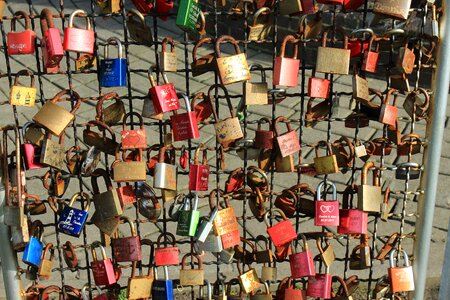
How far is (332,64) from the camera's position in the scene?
214 centimetres

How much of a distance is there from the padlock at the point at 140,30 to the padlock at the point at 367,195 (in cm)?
86

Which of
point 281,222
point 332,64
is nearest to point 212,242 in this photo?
point 281,222

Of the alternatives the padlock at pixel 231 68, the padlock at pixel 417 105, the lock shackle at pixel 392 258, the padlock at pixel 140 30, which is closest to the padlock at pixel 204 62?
the padlock at pixel 231 68

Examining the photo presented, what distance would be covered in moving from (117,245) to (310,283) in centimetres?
72

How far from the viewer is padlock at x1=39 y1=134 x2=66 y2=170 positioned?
2.14m

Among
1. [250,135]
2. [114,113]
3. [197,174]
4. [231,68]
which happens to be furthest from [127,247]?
[250,135]

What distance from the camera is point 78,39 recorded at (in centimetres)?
205

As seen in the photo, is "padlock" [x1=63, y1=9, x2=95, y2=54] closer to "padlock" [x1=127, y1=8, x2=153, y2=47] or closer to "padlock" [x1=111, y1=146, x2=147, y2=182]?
"padlock" [x1=127, y1=8, x2=153, y2=47]

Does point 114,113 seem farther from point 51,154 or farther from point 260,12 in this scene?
point 260,12

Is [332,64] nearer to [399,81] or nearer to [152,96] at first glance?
[399,81]

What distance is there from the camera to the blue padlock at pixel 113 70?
2.11m

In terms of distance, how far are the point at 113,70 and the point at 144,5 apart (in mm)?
233

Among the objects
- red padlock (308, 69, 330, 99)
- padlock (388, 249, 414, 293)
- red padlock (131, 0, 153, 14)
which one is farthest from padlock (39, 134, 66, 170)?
padlock (388, 249, 414, 293)

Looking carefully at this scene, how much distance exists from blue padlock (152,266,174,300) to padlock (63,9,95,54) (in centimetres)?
82
